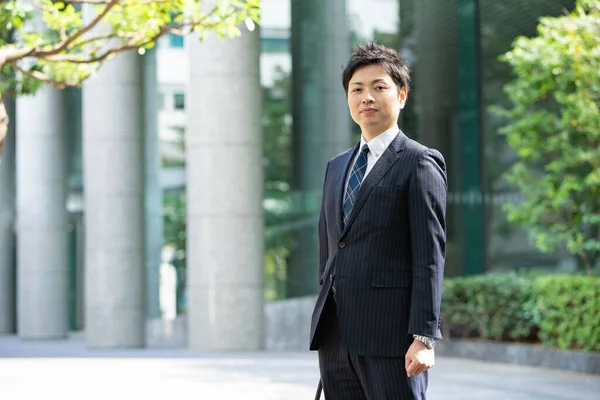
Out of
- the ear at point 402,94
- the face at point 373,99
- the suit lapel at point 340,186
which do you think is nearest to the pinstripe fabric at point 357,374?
the suit lapel at point 340,186

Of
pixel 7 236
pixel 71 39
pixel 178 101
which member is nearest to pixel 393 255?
pixel 71 39

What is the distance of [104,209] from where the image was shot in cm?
1936

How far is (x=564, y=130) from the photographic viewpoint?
1437 cm

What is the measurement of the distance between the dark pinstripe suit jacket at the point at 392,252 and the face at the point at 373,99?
0.11 metres

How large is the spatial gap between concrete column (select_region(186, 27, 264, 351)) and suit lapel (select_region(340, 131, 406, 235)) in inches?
507

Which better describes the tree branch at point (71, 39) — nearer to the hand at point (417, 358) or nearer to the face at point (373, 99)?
the face at point (373, 99)

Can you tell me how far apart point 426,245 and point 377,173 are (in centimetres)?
33

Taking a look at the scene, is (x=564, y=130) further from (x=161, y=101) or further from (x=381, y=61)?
(x=161, y=101)

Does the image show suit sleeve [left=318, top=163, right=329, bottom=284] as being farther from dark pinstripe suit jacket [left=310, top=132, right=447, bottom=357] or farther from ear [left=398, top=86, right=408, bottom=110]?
ear [left=398, top=86, right=408, bottom=110]

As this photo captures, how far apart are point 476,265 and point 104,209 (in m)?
6.41

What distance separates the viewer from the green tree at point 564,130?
508 inches

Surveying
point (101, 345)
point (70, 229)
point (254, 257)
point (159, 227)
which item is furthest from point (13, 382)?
point (70, 229)

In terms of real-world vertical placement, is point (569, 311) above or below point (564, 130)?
below

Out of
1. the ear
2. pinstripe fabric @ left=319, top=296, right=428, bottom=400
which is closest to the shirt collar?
the ear
